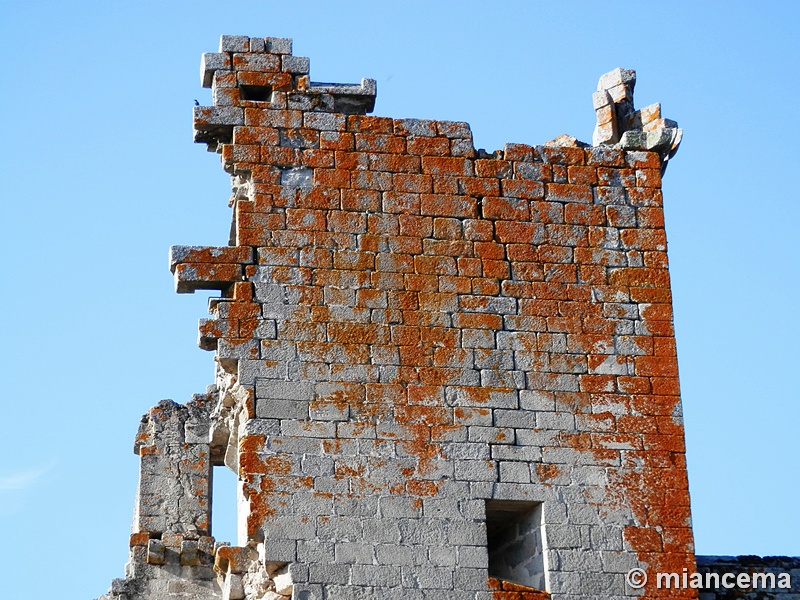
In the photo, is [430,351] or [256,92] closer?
[430,351]

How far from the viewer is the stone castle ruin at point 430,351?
8445 mm

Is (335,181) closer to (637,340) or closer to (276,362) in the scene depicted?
(276,362)

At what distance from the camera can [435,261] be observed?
9.15 meters

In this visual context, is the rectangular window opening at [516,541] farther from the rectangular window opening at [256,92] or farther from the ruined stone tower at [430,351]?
the rectangular window opening at [256,92]

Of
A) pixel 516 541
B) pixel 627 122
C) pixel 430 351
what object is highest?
pixel 627 122

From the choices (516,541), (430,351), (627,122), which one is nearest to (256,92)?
(430,351)

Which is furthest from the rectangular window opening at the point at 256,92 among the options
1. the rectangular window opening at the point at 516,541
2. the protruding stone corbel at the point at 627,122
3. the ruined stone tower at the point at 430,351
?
the rectangular window opening at the point at 516,541

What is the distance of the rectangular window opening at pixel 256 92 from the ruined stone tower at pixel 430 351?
1cm

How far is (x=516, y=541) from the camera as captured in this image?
9.00 meters

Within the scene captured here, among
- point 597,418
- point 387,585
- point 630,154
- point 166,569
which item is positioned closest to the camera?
point 387,585

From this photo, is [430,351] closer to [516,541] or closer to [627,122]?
[516,541]

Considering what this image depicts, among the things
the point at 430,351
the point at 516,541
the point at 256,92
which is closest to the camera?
the point at 430,351

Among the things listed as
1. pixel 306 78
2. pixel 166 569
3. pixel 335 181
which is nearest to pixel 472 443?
pixel 335 181

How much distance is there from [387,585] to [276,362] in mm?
1432
